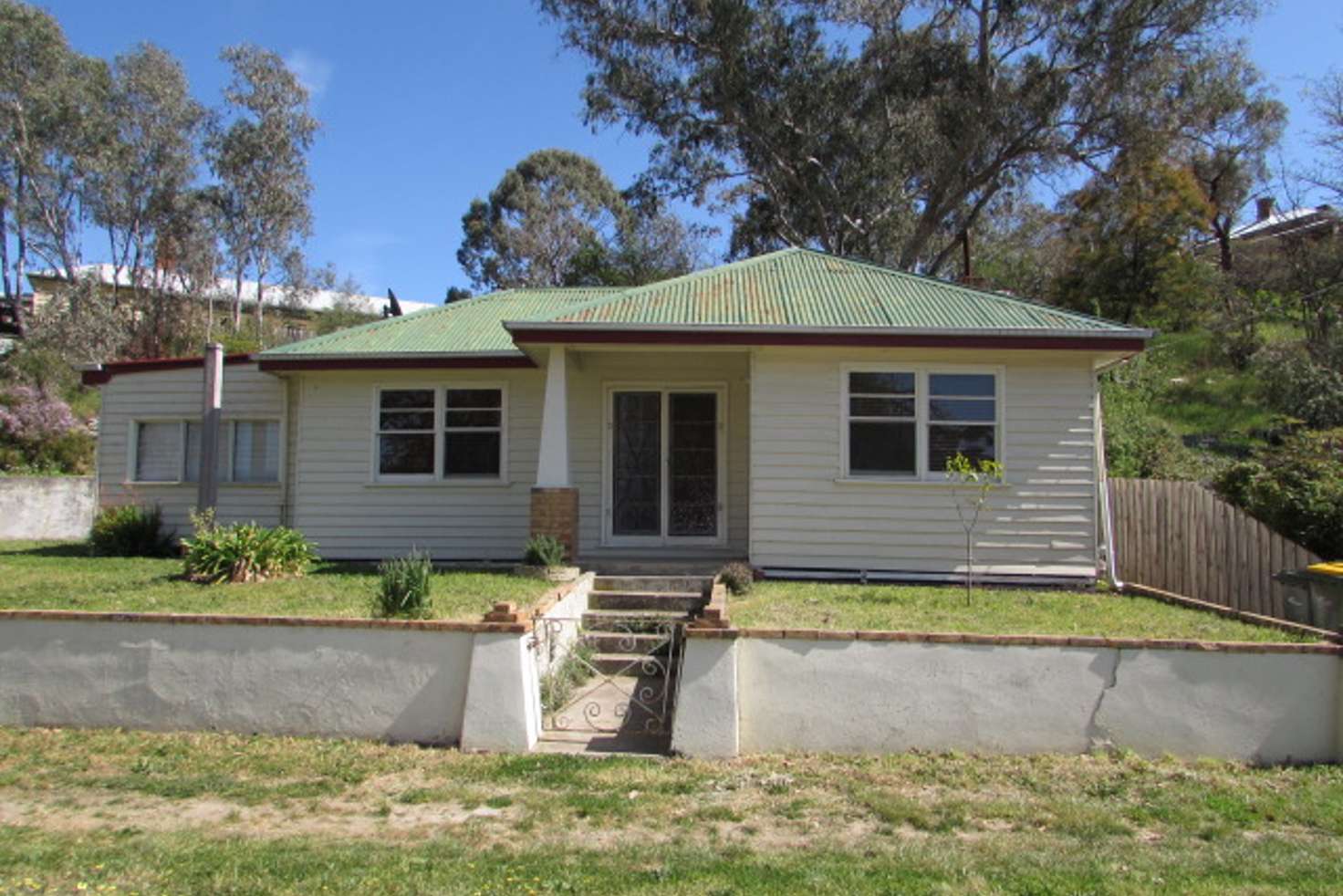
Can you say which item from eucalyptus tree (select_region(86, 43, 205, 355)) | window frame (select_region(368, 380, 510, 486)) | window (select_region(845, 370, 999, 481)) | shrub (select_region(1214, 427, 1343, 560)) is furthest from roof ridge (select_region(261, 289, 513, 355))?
eucalyptus tree (select_region(86, 43, 205, 355))

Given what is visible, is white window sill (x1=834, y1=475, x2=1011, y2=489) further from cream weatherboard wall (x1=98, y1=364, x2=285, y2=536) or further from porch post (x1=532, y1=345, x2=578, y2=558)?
cream weatherboard wall (x1=98, y1=364, x2=285, y2=536)

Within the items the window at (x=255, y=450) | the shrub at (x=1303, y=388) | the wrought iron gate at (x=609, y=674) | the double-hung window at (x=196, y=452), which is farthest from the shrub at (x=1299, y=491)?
the window at (x=255, y=450)

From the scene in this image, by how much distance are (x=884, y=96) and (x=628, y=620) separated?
19.8 metres

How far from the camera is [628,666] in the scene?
8055 mm

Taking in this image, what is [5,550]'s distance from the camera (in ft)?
50.2

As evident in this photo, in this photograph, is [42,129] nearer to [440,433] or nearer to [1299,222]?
Answer: [440,433]

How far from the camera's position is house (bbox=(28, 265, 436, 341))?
1326 inches

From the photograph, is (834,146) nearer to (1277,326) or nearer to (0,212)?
(1277,326)

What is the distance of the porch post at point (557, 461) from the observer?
10.6 meters

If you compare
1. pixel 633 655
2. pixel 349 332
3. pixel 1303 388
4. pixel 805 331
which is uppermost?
pixel 1303 388

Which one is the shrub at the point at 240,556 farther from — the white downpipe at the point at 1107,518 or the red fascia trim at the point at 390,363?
the white downpipe at the point at 1107,518

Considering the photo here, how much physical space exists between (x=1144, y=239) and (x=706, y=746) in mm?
31371

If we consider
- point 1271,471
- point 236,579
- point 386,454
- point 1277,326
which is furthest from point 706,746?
point 1277,326

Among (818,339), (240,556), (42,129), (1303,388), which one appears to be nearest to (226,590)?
(240,556)
